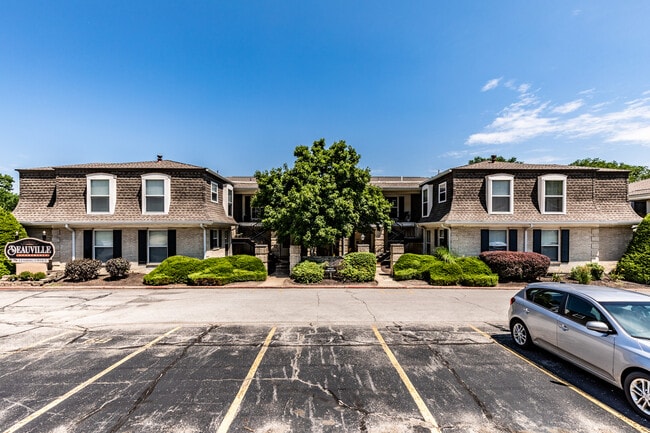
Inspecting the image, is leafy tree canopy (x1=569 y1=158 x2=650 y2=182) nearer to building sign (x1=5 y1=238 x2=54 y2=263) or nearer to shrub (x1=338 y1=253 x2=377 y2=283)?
shrub (x1=338 y1=253 x2=377 y2=283)

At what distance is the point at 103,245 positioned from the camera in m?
17.0

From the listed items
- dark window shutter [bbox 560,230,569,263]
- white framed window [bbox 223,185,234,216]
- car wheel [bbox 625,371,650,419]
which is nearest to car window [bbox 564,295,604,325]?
car wheel [bbox 625,371,650,419]

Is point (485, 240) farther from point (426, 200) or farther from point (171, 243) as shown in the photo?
point (171, 243)

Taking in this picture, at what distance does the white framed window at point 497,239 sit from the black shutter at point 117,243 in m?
21.6

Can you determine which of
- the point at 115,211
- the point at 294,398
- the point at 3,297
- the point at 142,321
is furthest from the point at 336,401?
the point at 115,211

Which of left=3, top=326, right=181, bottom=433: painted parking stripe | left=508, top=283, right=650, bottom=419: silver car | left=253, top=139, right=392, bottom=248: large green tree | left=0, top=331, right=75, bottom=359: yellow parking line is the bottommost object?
left=0, top=331, right=75, bottom=359: yellow parking line

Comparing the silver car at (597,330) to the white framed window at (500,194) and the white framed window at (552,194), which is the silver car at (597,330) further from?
the white framed window at (552,194)

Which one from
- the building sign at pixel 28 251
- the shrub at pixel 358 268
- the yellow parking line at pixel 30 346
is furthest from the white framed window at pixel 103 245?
the shrub at pixel 358 268

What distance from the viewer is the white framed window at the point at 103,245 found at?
16984 millimetres

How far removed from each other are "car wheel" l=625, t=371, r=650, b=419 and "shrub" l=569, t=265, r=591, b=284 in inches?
527

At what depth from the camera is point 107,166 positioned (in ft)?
59.2

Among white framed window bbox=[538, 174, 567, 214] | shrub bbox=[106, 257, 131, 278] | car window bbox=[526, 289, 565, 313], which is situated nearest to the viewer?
car window bbox=[526, 289, 565, 313]

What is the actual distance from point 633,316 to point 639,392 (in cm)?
130

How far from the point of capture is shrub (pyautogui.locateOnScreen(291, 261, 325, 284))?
50.4 ft
